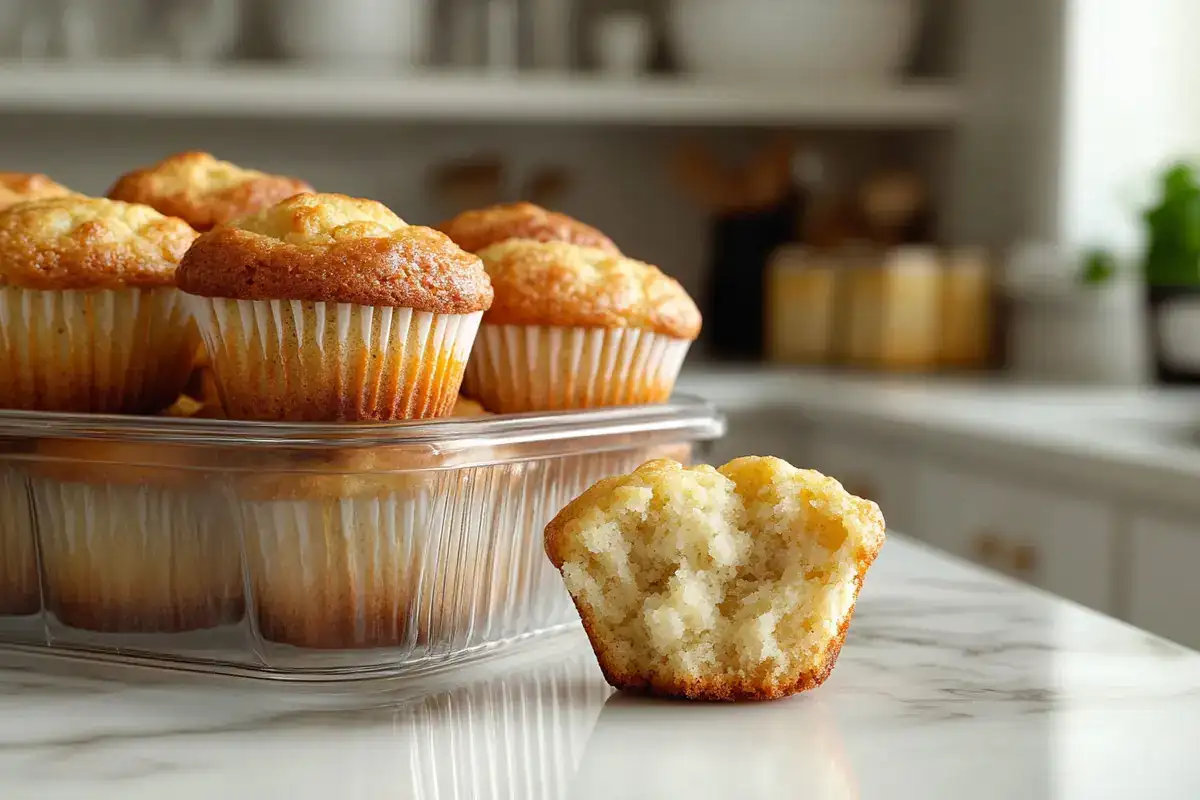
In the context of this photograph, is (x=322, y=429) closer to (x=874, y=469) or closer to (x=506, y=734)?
(x=506, y=734)

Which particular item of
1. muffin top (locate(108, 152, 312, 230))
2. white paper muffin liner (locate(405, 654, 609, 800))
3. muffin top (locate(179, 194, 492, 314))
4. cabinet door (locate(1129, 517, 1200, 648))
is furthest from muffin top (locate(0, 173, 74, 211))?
cabinet door (locate(1129, 517, 1200, 648))

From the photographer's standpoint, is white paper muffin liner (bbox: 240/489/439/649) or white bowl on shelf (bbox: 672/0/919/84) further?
white bowl on shelf (bbox: 672/0/919/84)

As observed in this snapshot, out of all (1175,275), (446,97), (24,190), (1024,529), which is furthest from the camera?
(446,97)

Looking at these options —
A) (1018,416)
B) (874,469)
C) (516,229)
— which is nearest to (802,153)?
(874,469)

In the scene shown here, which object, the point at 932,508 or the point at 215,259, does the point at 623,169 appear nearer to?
the point at 932,508

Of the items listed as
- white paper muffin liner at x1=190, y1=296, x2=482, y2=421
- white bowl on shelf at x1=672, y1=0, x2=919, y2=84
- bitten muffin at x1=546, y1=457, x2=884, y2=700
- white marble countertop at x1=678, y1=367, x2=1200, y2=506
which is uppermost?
white bowl on shelf at x1=672, y1=0, x2=919, y2=84

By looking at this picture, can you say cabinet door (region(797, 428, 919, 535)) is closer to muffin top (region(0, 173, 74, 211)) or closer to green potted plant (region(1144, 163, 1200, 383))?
green potted plant (region(1144, 163, 1200, 383))

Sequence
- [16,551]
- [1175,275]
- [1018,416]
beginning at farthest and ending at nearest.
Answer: [1175,275] < [1018,416] < [16,551]
